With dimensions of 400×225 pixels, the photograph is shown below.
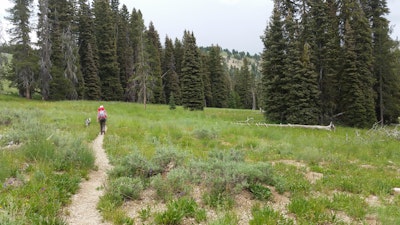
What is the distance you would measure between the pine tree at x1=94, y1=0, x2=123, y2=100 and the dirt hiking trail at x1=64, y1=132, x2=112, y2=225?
148 feet

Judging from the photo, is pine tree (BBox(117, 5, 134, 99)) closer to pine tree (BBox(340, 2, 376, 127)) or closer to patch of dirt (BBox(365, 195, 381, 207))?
pine tree (BBox(340, 2, 376, 127))

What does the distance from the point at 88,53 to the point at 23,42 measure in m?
12.2

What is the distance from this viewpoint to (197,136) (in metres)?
15.4

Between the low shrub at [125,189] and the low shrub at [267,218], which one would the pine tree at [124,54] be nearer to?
the low shrub at [125,189]

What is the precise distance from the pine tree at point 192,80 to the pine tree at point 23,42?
21.7 m

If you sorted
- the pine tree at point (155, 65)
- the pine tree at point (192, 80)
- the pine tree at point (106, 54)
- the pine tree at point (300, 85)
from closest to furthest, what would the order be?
the pine tree at point (300, 85) < the pine tree at point (192, 80) < the pine tree at point (106, 54) < the pine tree at point (155, 65)

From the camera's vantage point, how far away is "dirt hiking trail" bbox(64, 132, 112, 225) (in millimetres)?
5152

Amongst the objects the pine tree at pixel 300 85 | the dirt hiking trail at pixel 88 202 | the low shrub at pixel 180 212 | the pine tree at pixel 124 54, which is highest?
the pine tree at pixel 124 54

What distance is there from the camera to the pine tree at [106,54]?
50.8m

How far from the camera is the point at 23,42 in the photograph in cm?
3553

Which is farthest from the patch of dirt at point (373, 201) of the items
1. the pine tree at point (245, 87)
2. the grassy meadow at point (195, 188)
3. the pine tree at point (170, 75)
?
the pine tree at point (245, 87)

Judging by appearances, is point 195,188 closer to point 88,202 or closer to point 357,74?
point 88,202

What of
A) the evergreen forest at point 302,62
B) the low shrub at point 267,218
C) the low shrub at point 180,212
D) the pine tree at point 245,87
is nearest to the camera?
the low shrub at point 267,218

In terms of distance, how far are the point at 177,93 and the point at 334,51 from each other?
39.4 m
